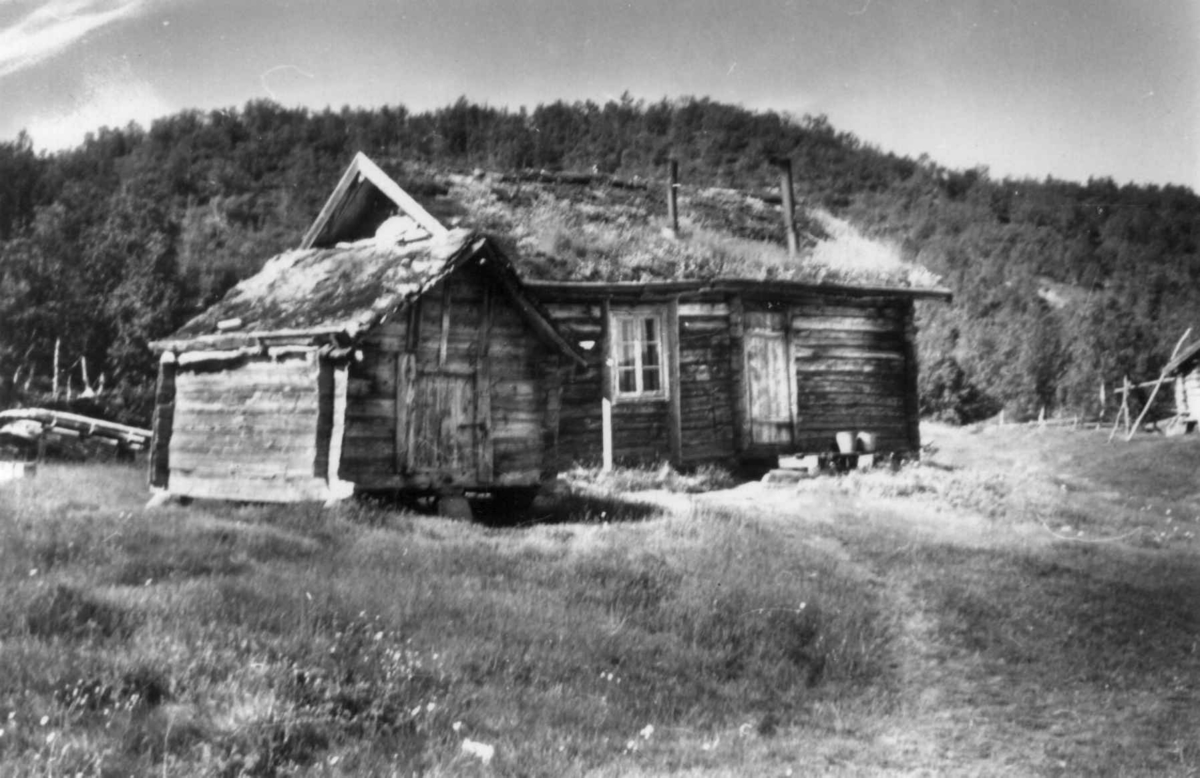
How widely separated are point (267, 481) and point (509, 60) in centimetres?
658

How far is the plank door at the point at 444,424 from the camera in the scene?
13867 millimetres

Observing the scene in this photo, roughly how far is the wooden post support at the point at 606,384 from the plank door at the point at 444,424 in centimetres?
525

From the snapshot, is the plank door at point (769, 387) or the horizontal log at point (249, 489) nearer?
the horizontal log at point (249, 489)

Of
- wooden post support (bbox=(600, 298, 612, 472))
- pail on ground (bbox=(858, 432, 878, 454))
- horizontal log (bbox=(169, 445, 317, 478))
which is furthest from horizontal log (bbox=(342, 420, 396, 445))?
pail on ground (bbox=(858, 432, 878, 454))

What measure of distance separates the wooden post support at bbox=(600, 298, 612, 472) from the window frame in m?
0.07

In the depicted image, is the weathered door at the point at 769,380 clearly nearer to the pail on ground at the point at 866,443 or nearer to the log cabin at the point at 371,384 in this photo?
the pail on ground at the point at 866,443

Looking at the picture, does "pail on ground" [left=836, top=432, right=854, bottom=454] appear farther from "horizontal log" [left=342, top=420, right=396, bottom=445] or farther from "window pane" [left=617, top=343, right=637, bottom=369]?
"horizontal log" [left=342, top=420, right=396, bottom=445]

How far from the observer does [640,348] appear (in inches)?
797

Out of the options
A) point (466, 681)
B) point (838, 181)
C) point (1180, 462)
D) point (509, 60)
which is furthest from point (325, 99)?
point (1180, 462)

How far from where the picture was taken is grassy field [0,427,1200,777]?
235 inches

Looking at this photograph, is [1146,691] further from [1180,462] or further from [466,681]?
[1180,462]

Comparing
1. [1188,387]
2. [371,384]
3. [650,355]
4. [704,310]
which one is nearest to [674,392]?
[650,355]

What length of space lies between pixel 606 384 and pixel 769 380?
3.42 metres

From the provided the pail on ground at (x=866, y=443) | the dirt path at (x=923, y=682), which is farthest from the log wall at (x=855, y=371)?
the dirt path at (x=923, y=682)
